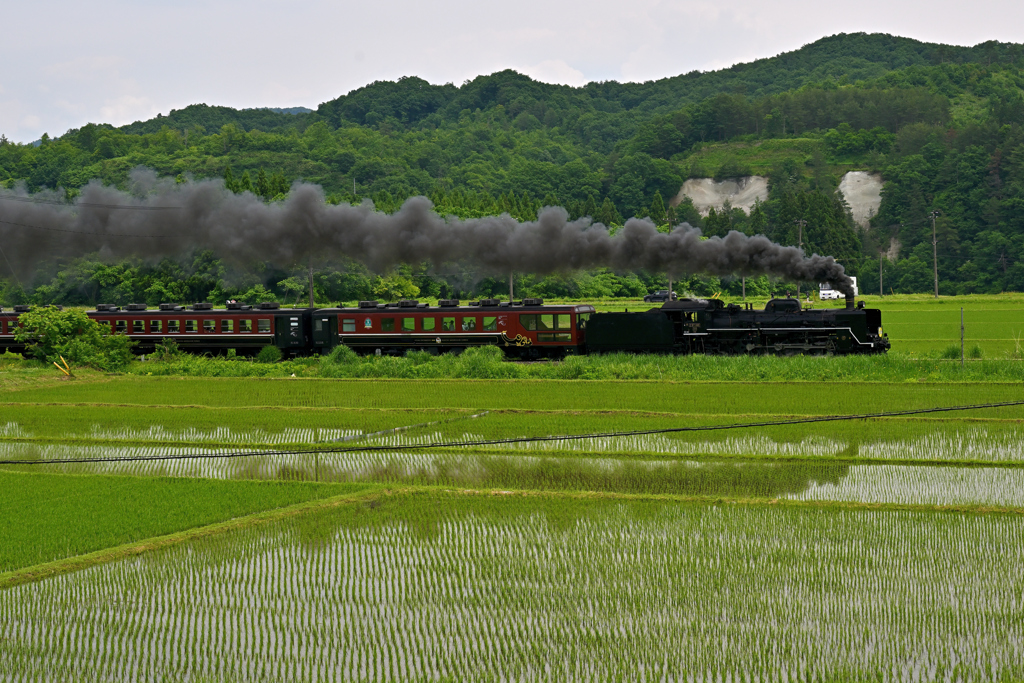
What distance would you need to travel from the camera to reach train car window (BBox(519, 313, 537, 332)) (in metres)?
40.9

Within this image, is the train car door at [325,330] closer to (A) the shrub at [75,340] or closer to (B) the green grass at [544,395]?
(A) the shrub at [75,340]

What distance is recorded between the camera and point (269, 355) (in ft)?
143

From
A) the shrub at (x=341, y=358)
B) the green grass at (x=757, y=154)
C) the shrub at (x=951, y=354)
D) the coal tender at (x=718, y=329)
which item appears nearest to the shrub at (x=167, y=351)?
the shrub at (x=341, y=358)

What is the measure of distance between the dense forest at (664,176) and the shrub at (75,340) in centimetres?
2360

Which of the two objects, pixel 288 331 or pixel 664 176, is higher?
pixel 664 176

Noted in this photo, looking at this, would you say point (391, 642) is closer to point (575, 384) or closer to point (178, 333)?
point (575, 384)

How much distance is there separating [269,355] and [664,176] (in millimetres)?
115676

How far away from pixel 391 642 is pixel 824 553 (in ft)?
19.4

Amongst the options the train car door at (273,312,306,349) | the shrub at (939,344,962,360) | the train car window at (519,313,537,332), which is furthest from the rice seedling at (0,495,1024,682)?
the train car door at (273,312,306,349)

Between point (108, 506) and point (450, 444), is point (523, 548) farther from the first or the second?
point (450, 444)

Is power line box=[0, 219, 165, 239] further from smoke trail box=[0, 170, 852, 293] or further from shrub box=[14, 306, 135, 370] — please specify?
shrub box=[14, 306, 135, 370]

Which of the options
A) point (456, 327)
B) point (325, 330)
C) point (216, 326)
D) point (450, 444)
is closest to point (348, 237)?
point (325, 330)

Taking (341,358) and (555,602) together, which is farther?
(341,358)

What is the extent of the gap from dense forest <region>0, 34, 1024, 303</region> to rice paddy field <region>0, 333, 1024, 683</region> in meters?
48.8
